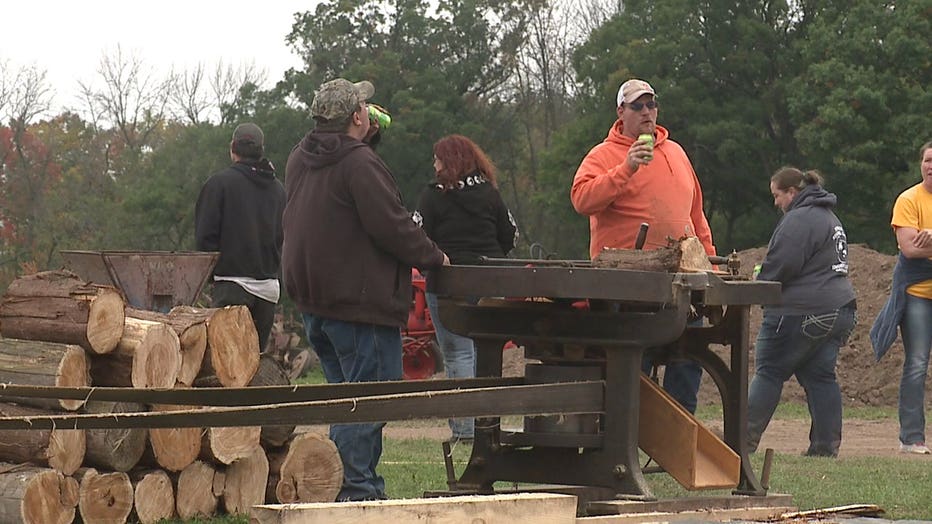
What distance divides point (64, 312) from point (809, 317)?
5250mm

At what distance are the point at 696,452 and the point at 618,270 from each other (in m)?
0.93

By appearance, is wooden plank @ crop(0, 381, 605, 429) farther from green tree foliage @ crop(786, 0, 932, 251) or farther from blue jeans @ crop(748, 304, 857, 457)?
green tree foliage @ crop(786, 0, 932, 251)

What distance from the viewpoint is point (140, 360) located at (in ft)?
22.0

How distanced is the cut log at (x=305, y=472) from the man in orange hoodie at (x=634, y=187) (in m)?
1.55

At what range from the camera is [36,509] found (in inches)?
246

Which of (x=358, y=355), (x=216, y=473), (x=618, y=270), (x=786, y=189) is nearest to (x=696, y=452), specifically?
(x=618, y=270)

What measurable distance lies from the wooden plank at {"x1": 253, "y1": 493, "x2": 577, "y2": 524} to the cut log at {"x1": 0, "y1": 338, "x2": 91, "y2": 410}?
6.47ft

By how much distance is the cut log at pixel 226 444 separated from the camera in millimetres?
7004

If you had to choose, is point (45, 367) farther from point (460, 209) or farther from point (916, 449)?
point (916, 449)

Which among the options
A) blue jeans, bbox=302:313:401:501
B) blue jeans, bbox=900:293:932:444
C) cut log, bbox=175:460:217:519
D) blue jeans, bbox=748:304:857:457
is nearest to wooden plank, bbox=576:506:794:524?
blue jeans, bbox=302:313:401:501

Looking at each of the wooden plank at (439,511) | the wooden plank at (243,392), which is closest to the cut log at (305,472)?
the wooden plank at (243,392)

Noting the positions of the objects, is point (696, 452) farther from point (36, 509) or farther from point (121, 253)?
point (121, 253)

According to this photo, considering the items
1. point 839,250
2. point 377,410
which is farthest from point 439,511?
point 839,250

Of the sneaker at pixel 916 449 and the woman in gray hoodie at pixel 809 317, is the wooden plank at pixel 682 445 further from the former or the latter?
the sneaker at pixel 916 449
